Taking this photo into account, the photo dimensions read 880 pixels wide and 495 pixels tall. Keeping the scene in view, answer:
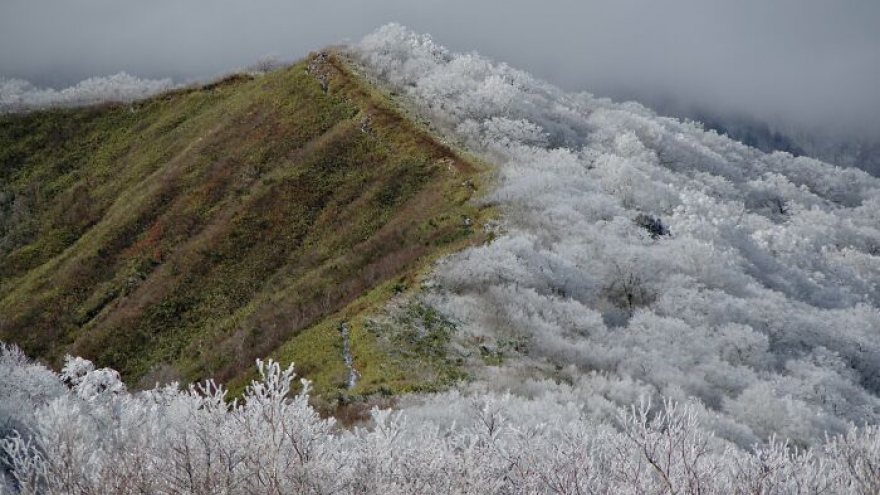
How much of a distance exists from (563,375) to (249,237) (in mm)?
31179

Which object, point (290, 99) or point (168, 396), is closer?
point (168, 396)

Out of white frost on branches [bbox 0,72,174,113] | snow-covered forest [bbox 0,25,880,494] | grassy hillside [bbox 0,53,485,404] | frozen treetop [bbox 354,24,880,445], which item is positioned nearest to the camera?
snow-covered forest [bbox 0,25,880,494]

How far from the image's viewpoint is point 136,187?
2630 inches

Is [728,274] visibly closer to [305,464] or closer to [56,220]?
[305,464]

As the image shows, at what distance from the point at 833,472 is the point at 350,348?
23.2m

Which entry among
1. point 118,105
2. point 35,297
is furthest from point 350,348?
point 118,105

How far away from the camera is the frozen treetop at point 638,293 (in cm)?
3222

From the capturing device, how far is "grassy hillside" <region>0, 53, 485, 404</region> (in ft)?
131

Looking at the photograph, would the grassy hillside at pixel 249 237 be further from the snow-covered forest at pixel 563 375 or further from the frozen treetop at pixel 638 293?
the snow-covered forest at pixel 563 375

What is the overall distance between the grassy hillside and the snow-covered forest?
3.86m

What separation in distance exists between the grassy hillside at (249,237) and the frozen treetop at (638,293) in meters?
3.73

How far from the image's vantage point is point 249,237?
54.1m

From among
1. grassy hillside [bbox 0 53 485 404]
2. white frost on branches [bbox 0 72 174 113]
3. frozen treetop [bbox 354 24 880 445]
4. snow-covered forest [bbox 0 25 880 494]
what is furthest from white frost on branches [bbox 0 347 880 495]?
white frost on branches [bbox 0 72 174 113]

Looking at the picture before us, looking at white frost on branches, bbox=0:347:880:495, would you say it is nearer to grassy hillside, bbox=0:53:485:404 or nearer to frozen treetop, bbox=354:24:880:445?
frozen treetop, bbox=354:24:880:445
